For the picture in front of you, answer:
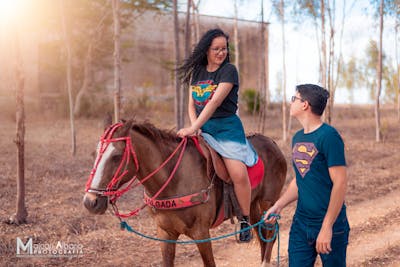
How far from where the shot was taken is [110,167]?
3213 millimetres

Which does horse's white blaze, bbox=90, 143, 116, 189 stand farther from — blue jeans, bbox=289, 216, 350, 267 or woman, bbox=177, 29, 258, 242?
blue jeans, bbox=289, 216, 350, 267

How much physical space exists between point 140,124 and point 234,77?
A: 1000mm

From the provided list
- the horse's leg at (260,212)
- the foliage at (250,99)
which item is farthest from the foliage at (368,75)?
the horse's leg at (260,212)

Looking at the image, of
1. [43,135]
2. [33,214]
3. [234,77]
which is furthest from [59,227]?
[43,135]

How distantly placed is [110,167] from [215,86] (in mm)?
1340

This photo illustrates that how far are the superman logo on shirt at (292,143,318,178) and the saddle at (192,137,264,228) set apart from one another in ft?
3.44

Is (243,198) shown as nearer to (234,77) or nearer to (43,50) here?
(234,77)

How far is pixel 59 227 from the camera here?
6.69 meters

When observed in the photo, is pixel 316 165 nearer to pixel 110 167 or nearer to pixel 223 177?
pixel 223 177

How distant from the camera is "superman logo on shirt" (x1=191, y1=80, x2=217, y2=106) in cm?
399

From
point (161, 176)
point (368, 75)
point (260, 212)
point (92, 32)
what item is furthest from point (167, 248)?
point (368, 75)

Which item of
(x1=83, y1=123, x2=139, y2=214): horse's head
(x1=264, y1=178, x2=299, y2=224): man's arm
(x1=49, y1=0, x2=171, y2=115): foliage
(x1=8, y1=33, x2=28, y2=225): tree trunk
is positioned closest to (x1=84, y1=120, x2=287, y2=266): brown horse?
(x1=83, y1=123, x2=139, y2=214): horse's head

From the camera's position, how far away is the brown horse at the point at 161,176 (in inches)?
126

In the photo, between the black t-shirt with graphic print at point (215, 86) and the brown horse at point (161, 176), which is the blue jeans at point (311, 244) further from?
the black t-shirt with graphic print at point (215, 86)
